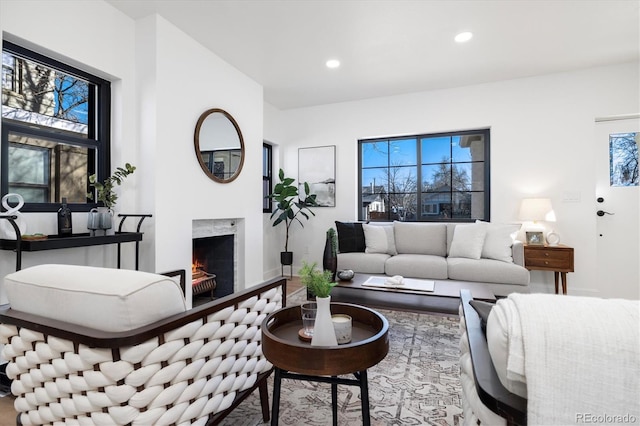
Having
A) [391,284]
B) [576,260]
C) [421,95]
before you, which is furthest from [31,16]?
[576,260]

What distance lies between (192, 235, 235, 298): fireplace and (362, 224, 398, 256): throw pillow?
1696mm

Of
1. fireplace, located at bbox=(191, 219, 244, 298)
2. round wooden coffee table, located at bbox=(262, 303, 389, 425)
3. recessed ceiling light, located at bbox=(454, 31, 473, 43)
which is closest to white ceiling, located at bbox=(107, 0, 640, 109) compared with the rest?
recessed ceiling light, located at bbox=(454, 31, 473, 43)

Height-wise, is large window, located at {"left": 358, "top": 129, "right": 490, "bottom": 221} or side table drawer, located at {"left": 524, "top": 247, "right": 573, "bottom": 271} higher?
large window, located at {"left": 358, "top": 129, "right": 490, "bottom": 221}

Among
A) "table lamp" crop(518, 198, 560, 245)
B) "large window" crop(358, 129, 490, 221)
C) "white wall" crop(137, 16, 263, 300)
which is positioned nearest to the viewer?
"white wall" crop(137, 16, 263, 300)

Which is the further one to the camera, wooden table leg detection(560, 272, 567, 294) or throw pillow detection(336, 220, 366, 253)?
throw pillow detection(336, 220, 366, 253)

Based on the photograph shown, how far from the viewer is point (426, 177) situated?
456 centimetres

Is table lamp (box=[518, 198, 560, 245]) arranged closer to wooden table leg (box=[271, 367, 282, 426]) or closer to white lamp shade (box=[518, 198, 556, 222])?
white lamp shade (box=[518, 198, 556, 222])

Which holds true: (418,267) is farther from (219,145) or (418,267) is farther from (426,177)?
(219,145)

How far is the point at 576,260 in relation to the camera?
3771 millimetres

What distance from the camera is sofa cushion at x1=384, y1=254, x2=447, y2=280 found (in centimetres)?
340

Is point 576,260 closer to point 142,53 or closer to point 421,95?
point 421,95

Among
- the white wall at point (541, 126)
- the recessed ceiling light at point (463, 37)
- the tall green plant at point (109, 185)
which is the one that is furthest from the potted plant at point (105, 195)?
the white wall at point (541, 126)

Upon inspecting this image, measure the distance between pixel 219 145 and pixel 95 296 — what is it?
2787 millimetres

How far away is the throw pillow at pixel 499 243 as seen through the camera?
135 inches
